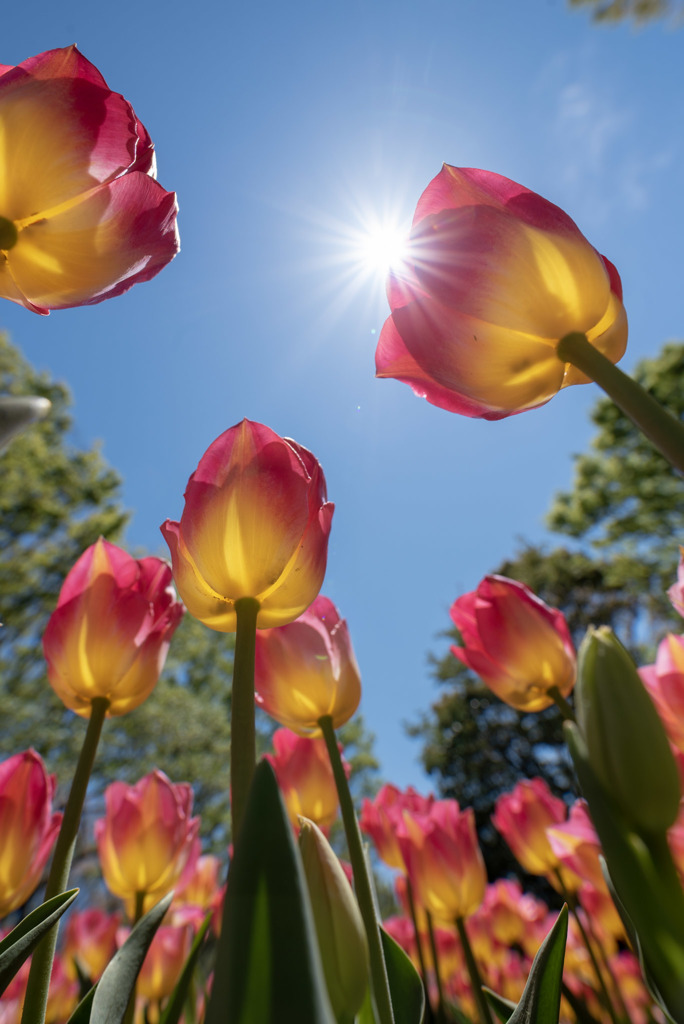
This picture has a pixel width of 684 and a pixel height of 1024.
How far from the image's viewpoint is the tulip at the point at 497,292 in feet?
1.41

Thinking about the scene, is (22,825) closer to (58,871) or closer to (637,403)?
(58,871)

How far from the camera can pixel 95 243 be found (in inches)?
20.8

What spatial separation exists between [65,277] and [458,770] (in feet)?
42.3

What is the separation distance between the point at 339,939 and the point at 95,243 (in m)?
0.56

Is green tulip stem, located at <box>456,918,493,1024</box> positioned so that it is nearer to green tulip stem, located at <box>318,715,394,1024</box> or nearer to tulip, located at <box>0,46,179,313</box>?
green tulip stem, located at <box>318,715,394,1024</box>

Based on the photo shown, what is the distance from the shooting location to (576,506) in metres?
10.8

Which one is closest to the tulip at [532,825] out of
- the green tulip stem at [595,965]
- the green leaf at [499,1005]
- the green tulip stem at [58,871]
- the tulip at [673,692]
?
the green tulip stem at [595,965]

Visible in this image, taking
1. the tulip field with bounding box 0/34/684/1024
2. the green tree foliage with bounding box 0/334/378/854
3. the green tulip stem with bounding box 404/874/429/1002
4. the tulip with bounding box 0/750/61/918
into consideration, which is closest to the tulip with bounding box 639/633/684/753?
the tulip field with bounding box 0/34/684/1024

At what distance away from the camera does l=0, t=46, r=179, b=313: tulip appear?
1.58 ft

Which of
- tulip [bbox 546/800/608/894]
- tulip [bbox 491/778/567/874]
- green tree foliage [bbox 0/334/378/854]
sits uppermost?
green tree foliage [bbox 0/334/378/854]

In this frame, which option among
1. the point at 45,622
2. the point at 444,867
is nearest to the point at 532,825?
the point at 444,867

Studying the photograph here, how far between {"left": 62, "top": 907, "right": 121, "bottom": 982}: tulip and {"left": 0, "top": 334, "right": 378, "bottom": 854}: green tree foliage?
20.3 feet

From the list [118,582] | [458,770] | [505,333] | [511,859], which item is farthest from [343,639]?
[458,770]

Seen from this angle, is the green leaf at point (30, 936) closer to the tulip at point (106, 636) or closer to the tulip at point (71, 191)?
the tulip at point (106, 636)
